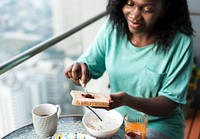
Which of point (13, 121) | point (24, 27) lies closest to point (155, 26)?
point (13, 121)

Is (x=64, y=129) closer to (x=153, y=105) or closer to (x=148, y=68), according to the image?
(x=153, y=105)

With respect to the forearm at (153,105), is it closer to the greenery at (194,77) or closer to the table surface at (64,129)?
the table surface at (64,129)

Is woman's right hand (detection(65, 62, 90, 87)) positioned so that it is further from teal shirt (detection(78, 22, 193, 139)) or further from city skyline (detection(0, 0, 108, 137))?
city skyline (detection(0, 0, 108, 137))

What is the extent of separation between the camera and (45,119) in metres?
1.00

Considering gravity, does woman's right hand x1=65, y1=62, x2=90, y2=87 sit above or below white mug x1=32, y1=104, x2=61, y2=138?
above

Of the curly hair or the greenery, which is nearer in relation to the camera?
the curly hair

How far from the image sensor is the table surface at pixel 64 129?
110 centimetres

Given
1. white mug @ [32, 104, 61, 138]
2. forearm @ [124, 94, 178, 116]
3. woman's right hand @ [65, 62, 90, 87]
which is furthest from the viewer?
woman's right hand @ [65, 62, 90, 87]

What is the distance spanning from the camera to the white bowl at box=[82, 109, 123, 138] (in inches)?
40.8

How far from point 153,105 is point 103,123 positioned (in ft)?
0.79

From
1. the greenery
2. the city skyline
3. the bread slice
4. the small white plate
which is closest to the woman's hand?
the bread slice

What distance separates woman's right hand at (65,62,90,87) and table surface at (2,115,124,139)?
0.58 ft

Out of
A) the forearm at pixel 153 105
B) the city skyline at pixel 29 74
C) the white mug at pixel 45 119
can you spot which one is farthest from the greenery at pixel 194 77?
the white mug at pixel 45 119

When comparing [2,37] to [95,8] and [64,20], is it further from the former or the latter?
[95,8]
